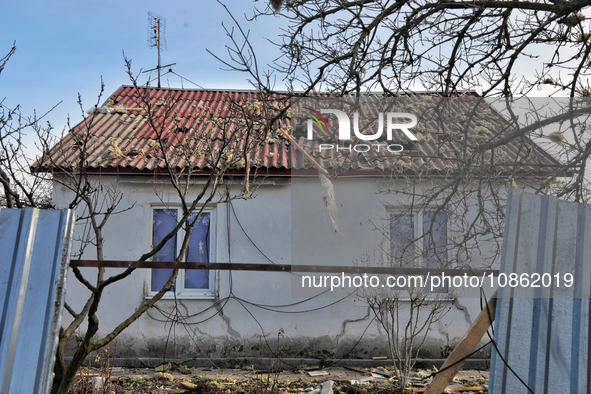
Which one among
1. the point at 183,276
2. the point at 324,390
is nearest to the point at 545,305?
the point at 324,390

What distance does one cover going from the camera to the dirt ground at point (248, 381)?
5676mm

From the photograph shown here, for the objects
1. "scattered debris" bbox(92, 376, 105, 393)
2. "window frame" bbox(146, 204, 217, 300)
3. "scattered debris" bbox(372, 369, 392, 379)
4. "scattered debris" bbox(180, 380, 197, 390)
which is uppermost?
"window frame" bbox(146, 204, 217, 300)

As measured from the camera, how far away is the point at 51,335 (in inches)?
82.9

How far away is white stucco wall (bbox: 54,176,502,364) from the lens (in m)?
7.07

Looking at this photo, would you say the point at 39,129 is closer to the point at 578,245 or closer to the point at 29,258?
the point at 29,258

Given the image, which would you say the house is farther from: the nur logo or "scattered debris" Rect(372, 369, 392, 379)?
the nur logo

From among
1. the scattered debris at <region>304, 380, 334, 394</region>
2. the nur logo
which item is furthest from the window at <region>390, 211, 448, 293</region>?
the scattered debris at <region>304, 380, 334, 394</region>

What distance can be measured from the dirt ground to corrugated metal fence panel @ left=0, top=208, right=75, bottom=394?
3.20m

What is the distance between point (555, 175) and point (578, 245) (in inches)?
79.1

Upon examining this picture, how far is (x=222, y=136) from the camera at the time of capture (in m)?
5.91

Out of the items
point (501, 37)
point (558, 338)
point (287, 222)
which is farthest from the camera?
point (287, 222)

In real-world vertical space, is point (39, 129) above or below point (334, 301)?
above

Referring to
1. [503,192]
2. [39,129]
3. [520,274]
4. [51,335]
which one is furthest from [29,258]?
[503,192]

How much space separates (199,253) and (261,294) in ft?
4.24
